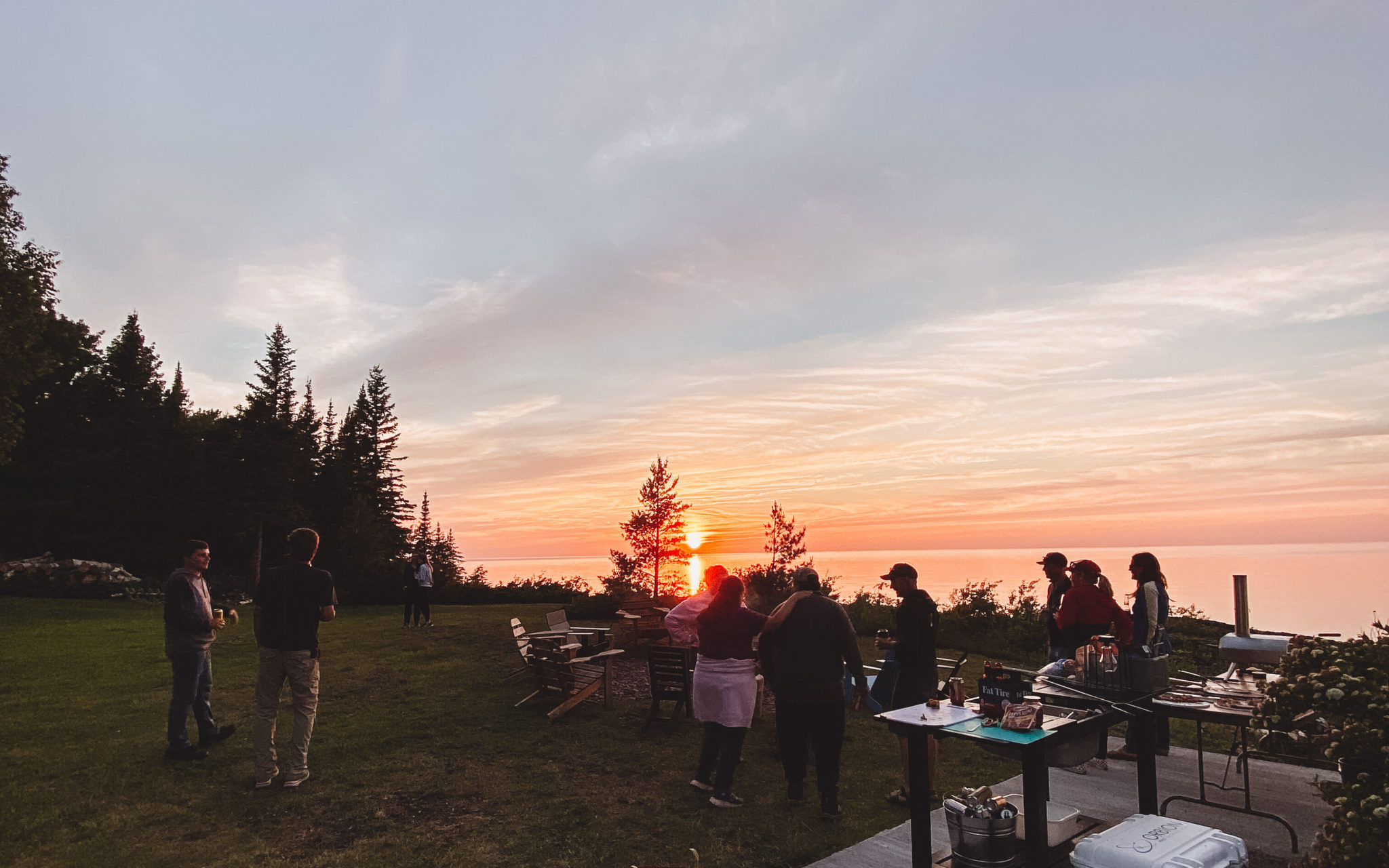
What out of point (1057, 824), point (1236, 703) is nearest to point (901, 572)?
point (1057, 824)

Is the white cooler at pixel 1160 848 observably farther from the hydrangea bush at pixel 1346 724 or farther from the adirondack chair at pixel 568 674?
the adirondack chair at pixel 568 674

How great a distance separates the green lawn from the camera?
509 cm

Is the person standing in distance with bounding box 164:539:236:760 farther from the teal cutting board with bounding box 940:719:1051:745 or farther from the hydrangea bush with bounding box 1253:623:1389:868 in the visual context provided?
the hydrangea bush with bounding box 1253:623:1389:868

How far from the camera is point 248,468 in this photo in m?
34.7

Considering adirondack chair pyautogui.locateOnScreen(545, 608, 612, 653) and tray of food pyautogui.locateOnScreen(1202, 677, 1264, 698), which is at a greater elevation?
tray of food pyautogui.locateOnScreen(1202, 677, 1264, 698)

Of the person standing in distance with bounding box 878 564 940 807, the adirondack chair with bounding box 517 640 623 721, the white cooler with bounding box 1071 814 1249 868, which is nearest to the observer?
the white cooler with bounding box 1071 814 1249 868

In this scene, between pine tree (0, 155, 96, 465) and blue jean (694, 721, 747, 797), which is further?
pine tree (0, 155, 96, 465)

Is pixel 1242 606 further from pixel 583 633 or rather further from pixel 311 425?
pixel 311 425

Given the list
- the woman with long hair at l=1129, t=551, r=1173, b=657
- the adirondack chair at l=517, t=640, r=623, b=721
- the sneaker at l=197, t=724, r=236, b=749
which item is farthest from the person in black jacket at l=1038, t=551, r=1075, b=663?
the sneaker at l=197, t=724, r=236, b=749

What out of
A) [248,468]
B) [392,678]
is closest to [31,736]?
[392,678]

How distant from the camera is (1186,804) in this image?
18.7ft

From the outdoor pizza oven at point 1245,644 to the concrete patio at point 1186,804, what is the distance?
103 centimetres

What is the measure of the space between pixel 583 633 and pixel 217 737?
5.05 m

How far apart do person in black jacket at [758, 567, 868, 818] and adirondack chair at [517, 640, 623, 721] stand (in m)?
3.74
